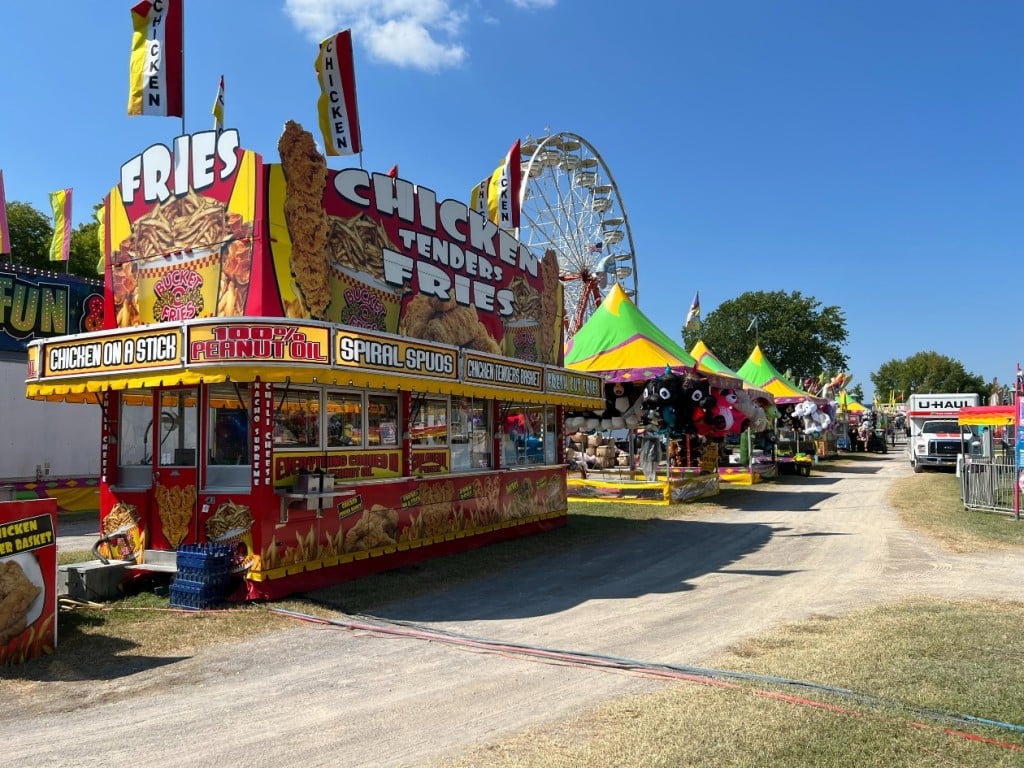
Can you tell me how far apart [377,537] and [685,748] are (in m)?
6.44

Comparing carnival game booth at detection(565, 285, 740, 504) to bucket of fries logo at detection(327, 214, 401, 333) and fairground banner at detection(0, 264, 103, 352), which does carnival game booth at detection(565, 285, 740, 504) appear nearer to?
bucket of fries logo at detection(327, 214, 401, 333)

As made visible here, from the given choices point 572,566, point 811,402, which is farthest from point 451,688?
point 811,402

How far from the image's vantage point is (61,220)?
22.8 m

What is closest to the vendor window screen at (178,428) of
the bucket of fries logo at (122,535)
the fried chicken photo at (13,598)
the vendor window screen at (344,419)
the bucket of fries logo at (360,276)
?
the bucket of fries logo at (122,535)

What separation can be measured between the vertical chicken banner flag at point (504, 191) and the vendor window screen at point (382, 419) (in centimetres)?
663

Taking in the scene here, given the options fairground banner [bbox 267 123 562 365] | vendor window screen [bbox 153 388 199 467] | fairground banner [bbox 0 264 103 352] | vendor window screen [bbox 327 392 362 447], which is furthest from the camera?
fairground banner [bbox 0 264 103 352]

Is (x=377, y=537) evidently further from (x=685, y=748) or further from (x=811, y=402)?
(x=811, y=402)

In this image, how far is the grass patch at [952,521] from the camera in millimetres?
12953

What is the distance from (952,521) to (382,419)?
1237cm

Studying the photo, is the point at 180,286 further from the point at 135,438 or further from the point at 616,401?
the point at 616,401

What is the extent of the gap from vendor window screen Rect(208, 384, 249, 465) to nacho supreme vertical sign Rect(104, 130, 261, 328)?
955mm

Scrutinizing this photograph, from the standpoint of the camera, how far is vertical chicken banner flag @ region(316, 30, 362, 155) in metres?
10.7

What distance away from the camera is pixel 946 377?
102938 mm

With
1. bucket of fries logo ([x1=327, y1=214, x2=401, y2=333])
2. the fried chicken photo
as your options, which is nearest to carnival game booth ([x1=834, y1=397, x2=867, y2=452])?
bucket of fries logo ([x1=327, y1=214, x2=401, y2=333])
